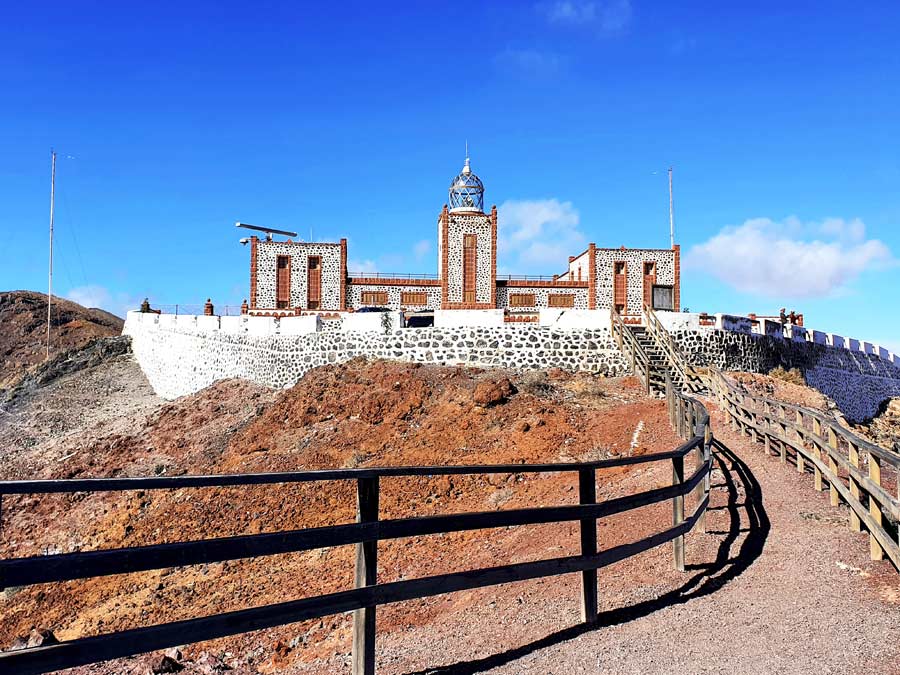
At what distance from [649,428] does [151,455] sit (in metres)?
15.6

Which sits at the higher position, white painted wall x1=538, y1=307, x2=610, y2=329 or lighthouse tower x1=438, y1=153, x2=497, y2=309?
lighthouse tower x1=438, y1=153, x2=497, y2=309

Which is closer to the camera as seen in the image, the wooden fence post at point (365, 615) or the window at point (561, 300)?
the wooden fence post at point (365, 615)

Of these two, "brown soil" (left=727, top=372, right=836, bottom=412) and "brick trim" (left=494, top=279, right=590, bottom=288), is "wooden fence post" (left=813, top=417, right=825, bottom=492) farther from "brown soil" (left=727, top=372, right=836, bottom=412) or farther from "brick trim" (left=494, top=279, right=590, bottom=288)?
"brick trim" (left=494, top=279, right=590, bottom=288)

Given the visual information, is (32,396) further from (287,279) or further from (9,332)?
(9,332)

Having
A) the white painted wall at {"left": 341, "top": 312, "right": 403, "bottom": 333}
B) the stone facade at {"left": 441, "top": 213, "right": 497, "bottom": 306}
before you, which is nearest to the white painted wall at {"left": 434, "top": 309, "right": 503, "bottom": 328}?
the white painted wall at {"left": 341, "top": 312, "right": 403, "bottom": 333}

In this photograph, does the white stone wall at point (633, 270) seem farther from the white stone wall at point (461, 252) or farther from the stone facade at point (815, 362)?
the stone facade at point (815, 362)

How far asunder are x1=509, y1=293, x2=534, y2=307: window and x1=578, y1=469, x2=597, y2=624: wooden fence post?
33223 millimetres

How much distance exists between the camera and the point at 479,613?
6316 millimetres

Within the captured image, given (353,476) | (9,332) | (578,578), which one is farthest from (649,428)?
(9,332)

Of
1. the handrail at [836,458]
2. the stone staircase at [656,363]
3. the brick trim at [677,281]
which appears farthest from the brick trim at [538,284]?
the handrail at [836,458]

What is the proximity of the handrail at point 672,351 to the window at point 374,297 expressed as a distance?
17368mm

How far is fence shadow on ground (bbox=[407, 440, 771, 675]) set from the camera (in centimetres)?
500

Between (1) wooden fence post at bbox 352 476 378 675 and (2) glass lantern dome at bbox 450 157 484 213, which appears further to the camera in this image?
(2) glass lantern dome at bbox 450 157 484 213

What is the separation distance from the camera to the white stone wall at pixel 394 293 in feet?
125
